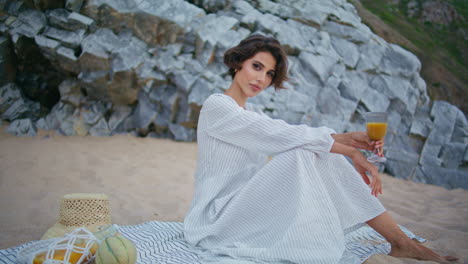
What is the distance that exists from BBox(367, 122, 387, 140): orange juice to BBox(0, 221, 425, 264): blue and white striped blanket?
2.36 feet

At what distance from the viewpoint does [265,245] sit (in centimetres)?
169

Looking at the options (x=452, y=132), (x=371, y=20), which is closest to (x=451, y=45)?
(x=371, y=20)

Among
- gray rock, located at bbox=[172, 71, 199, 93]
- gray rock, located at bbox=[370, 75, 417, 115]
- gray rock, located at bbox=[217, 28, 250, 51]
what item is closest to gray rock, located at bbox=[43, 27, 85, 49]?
gray rock, located at bbox=[172, 71, 199, 93]

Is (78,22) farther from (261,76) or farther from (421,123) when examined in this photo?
(421,123)

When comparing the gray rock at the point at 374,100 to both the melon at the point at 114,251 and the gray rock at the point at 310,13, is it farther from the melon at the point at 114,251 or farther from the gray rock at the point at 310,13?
the melon at the point at 114,251

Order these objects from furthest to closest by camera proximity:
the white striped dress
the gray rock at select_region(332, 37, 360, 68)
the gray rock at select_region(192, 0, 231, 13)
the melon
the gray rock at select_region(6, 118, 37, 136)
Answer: the gray rock at select_region(332, 37, 360, 68) → the gray rock at select_region(192, 0, 231, 13) → the gray rock at select_region(6, 118, 37, 136) → the white striped dress → the melon

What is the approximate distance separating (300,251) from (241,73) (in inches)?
51.3

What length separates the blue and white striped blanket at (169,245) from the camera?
174 centimetres

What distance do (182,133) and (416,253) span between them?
4.43 m

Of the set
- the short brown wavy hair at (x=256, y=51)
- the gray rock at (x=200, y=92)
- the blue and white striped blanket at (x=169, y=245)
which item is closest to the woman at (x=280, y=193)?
the blue and white striped blanket at (x=169, y=245)

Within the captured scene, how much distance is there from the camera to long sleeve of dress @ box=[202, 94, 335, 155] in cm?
172

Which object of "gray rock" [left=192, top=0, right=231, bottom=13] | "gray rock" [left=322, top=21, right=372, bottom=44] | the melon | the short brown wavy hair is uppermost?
"gray rock" [left=322, top=21, right=372, bottom=44]

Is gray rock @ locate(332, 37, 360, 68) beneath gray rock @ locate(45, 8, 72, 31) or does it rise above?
above

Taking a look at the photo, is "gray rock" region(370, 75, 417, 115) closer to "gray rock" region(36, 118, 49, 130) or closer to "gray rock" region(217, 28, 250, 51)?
"gray rock" region(217, 28, 250, 51)
